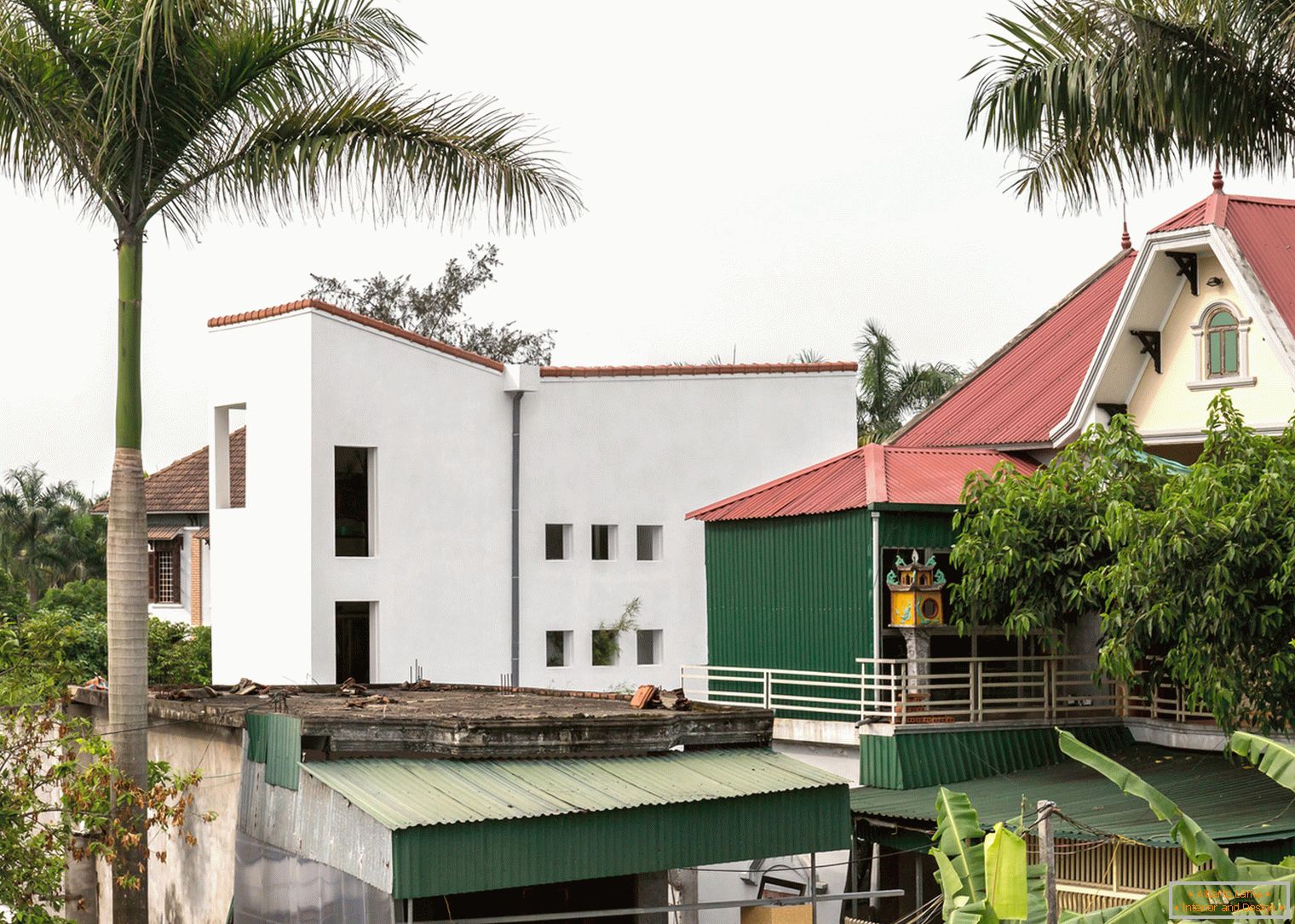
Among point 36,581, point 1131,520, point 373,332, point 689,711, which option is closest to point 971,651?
point 1131,520

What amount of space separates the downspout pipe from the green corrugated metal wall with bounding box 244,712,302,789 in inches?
600

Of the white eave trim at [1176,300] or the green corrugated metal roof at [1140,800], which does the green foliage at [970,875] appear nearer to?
the green corrugated metal roof at [1140,800]

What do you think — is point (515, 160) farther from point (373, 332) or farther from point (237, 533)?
point (237, 533)

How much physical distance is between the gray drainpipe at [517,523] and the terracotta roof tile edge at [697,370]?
936mm

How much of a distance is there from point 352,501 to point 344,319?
10.6 feet

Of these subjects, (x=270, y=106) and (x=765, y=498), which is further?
(x=765, y=498)

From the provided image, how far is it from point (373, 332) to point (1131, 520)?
15277 millimetres

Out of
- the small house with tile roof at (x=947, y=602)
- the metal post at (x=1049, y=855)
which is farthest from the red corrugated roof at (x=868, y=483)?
the metal post at (x=1049, y=855)

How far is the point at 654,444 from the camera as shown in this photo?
106ft

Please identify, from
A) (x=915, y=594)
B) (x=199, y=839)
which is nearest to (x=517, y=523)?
(x=915, y=594)

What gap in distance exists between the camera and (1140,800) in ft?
60.9

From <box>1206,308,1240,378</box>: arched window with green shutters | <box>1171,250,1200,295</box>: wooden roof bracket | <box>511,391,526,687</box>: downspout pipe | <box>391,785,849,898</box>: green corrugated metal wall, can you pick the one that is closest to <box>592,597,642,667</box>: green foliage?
<box>511,391,526,687</box>: downspout pipe

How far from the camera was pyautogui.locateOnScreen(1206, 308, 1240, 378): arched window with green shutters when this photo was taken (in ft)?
69.8

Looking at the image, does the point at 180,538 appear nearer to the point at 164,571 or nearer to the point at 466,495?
the point at 164,571
